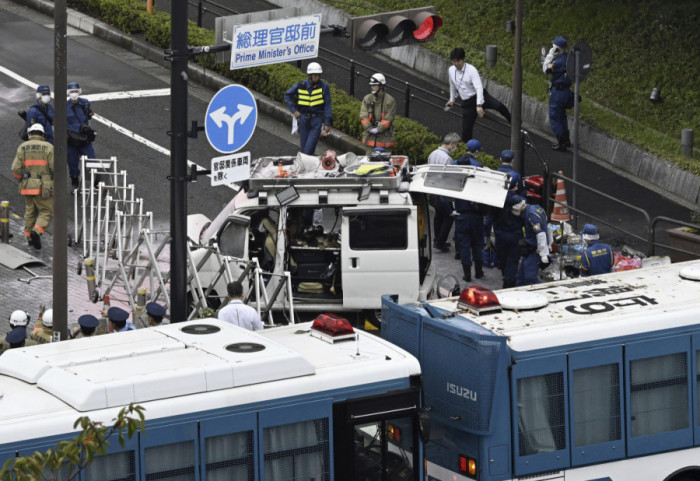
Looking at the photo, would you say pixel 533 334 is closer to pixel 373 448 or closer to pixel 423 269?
pixel 373 448

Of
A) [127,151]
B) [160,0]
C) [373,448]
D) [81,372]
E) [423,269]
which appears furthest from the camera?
[160,0]

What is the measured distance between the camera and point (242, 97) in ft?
42.6

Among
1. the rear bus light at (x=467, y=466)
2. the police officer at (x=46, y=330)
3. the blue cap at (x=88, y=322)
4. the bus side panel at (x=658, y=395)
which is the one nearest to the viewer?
the rear bus light at (x=467, y=466)

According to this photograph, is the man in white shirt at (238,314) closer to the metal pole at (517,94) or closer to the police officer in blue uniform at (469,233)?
the police officer in blue uniform at (469,233)

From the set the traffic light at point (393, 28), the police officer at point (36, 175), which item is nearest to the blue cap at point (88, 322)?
the traffic light at point (393, 28)

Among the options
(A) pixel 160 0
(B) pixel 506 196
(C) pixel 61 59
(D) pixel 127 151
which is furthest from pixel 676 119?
(C) pixel 61 59

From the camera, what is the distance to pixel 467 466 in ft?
35.6

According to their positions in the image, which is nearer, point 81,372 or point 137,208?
point 81,372

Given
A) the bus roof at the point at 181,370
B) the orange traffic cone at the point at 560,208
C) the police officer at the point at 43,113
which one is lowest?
the bus roof at the point at 181,370

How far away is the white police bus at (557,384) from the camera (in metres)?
10.7

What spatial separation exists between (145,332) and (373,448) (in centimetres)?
208

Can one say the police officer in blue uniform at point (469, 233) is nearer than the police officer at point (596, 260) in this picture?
No

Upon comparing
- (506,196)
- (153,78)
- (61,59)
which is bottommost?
(506,196)

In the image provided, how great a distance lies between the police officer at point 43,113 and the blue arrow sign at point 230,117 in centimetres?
775
